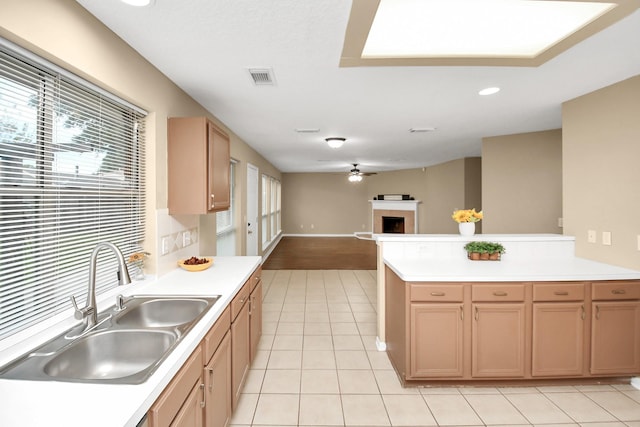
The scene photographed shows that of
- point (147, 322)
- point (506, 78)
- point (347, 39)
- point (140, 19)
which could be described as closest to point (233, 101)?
point (140, 19)

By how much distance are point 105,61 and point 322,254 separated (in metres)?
6.67

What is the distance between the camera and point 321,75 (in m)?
2.29

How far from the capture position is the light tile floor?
1.98 m

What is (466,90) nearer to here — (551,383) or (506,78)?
(506,78)

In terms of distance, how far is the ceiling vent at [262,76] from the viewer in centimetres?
220

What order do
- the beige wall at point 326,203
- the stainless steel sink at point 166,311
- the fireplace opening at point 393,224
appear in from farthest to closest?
1. the beige wall at point 326,203
2. the fireplace opening at point 393,224
3. the stainless steel sink at point 166,311

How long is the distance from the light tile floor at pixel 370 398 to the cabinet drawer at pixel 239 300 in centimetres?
70

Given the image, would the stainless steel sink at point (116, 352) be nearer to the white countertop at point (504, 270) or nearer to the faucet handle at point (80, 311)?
the faucet handle at point (80, 311)

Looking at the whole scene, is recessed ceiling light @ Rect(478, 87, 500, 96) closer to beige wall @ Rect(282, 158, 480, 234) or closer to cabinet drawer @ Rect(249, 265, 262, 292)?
cabinet drawer @ Rect(249, 265, 262, 292)

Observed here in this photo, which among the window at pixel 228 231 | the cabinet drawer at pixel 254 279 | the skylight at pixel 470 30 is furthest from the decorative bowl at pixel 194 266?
the skylight at pixel 470 30

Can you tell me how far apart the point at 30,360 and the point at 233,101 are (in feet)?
7.97

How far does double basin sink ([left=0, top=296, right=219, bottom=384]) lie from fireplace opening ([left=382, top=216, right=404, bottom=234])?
9212mm

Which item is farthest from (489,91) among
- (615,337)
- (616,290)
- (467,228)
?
(615,337)

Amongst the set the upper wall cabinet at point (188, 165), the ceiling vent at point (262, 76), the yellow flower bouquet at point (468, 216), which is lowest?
the yellow flower bouquet at point (468, 216)
